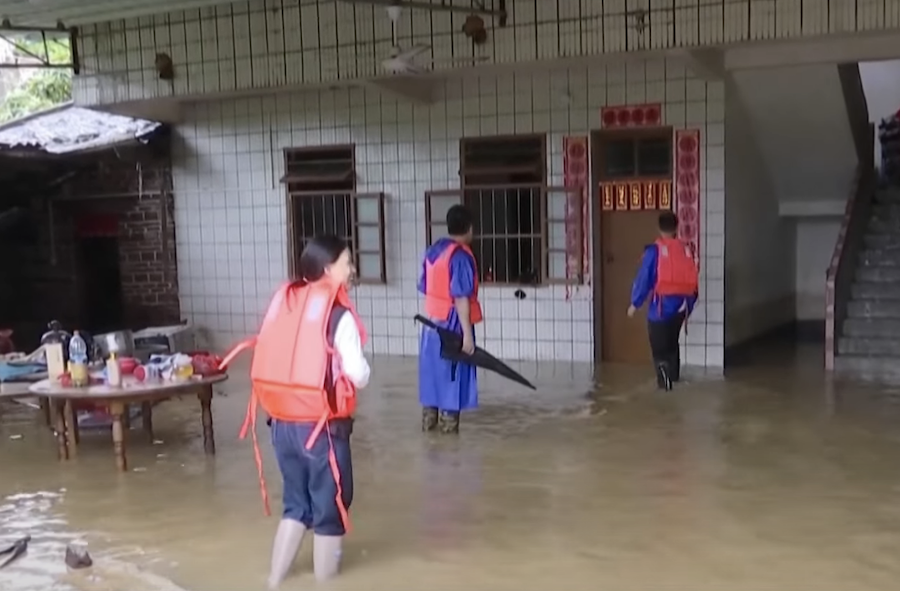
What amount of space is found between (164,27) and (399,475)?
19.6 ft

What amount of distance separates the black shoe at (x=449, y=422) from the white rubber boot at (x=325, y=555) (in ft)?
8.69

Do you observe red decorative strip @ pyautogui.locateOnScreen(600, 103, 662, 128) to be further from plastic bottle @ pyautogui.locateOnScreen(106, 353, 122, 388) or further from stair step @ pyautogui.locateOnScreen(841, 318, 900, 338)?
plastic bottle @ pyautogui.locateOnScreen(106, 353, 122, 388)

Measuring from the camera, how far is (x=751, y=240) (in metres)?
10.4

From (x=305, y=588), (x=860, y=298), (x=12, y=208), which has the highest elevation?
(x=12, y=208)

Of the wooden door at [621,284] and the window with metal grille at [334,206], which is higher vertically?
the window with metal grille at [334,206]

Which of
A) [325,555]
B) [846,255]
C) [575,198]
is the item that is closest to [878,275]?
[846,255]

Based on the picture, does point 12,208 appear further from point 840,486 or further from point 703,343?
point 840,486

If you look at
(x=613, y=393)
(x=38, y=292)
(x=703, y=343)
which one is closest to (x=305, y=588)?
(x=613, y=393)

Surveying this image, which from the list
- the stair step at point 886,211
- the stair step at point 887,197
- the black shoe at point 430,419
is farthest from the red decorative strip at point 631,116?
the black shoe at point 430,419

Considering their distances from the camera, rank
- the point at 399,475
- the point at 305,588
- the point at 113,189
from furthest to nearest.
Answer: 1. the point at 113,189
2. the point at 399,475
3. the point at 305,588

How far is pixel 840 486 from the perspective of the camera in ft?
17.4

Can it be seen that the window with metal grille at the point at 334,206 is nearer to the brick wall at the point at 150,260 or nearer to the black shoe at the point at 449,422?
the brick wall at the point at 150,260

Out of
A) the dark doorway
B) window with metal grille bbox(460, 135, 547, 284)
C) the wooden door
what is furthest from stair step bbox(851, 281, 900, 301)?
the dark doorway

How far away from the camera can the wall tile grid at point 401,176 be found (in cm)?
911
